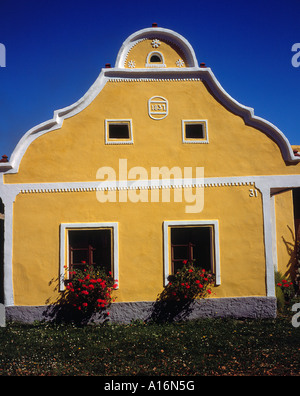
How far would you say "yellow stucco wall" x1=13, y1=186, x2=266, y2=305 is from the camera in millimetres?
9922

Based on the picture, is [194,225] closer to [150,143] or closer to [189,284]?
[189,284]

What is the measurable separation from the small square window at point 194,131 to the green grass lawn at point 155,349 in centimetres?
459

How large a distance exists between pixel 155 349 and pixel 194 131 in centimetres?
559

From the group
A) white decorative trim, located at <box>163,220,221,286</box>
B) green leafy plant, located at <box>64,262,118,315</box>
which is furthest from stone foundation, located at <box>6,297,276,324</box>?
white decorative trim, located at <box>163,220,221,286</box>

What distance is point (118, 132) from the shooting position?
10.6 meters

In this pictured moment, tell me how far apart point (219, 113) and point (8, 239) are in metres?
6.33

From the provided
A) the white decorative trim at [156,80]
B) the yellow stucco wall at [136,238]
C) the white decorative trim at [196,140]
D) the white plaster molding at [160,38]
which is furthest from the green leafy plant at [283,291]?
the white plaster molding at [160,38]

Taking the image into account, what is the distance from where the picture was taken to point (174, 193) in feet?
33.3

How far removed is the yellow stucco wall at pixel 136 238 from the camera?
992 centimetres

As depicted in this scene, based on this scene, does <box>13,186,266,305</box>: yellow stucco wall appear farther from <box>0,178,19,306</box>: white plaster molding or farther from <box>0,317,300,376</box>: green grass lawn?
<box>0,317,300,376</box>: green grass lawn

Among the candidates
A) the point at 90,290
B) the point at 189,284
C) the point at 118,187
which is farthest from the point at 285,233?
the point at 90,290

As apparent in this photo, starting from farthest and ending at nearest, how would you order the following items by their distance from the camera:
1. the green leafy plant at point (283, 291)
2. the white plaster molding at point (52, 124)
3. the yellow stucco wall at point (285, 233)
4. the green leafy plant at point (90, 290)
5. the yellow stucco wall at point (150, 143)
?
the yellow stucco wall at point (285, 233)
the green leafy plant at point (283, 291)
the yellow stucco wall at point (150, 143)
the white plaster molding at point (52, 124)
the green leafy plant at point (90, 290)

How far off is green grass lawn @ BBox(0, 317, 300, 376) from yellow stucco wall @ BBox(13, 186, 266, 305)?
35.5 inches

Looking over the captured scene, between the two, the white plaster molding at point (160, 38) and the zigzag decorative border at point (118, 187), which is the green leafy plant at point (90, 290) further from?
the white plaster molding at point (160, 38)
